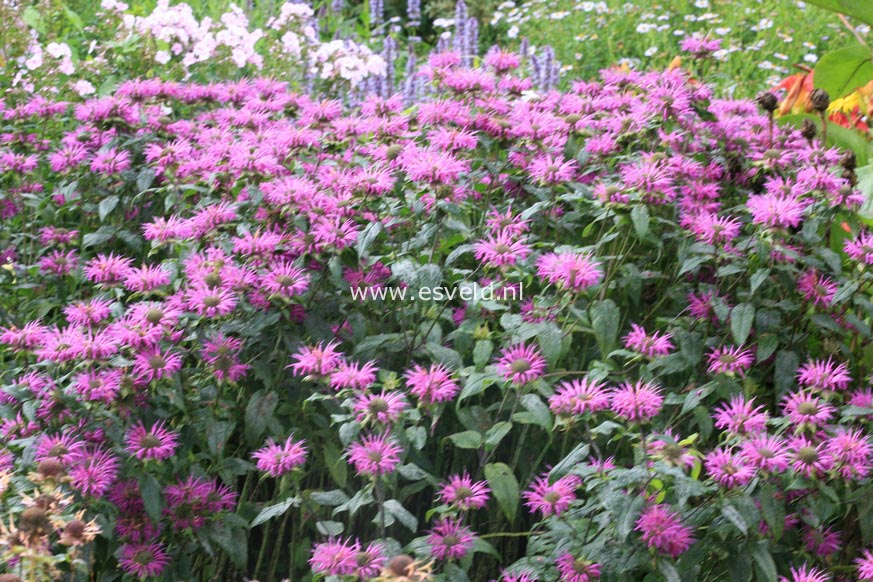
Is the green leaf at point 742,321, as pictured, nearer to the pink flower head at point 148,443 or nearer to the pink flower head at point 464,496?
the pink flower head at point 464,496

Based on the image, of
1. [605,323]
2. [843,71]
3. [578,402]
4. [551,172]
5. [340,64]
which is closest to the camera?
[578,402]

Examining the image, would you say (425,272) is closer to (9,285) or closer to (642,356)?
(642,356)

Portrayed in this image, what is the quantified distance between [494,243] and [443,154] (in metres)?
0.21

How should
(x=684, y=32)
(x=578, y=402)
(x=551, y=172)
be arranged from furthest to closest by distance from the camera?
(x=684, y=32) → (x=551, y=172) → (x=578, y=402)

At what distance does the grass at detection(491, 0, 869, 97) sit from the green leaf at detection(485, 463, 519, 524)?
12.2ft

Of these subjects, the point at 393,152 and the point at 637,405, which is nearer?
the point at 637,405

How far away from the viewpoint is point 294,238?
71.5 inches

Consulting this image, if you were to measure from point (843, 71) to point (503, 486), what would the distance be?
173 cm

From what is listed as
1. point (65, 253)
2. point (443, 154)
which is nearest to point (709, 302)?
point (443, 154)

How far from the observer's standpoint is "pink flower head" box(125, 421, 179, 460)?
1.65 meters

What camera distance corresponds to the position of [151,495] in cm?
166

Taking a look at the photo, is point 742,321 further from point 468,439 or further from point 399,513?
point 399,513

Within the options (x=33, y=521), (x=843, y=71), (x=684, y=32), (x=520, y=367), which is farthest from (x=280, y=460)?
(x=684, y=32)

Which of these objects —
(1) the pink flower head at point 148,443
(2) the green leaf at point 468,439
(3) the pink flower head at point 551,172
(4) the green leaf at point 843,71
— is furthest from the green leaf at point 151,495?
(4) the green leaf at point 843,71
